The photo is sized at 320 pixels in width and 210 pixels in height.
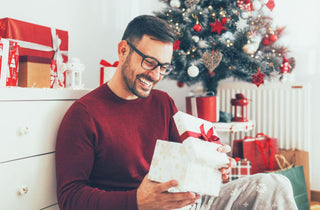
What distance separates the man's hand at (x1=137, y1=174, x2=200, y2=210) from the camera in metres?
0.74

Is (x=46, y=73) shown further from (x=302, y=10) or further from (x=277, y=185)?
(x=302, y=10)

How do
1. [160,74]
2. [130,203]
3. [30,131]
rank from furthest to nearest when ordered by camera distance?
[160,74]
[30,131]
[130,203]

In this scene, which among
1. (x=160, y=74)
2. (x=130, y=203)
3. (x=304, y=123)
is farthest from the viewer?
(x=304, y=123)

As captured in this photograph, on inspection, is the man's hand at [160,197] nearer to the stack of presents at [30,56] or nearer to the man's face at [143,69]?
the man's face at [143,69]

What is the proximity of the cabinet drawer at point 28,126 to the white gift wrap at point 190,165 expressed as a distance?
1.38 ft

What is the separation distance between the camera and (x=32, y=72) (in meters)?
1.05

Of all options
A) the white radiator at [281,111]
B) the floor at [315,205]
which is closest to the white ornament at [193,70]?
the white radiator at [281,111]

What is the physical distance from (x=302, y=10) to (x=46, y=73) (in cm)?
187

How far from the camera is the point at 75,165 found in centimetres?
89

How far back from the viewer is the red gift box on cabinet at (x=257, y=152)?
1.91 m

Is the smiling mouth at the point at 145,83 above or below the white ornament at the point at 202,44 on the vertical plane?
below

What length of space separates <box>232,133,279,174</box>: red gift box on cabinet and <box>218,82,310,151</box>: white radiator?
0.80 ft

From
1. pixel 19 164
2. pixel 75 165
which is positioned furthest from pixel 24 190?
pixel 75 165

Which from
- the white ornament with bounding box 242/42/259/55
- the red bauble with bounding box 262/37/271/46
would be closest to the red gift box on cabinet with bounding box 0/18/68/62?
the white ornament with bounding box 242/42/259/55
